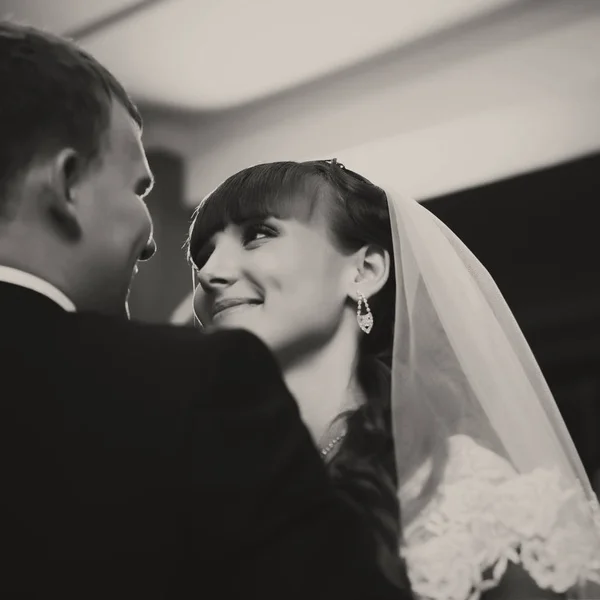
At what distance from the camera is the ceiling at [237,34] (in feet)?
7.30

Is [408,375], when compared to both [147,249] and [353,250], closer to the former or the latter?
[353,250]

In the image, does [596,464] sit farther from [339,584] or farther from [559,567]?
[339,584]

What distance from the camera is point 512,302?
235cm

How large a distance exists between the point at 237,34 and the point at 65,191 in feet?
5.64

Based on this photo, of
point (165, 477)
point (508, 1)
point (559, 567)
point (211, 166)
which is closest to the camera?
point (165, 477)

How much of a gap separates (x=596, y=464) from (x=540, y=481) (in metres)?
0.93

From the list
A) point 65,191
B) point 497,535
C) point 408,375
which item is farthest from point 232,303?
point 65,191

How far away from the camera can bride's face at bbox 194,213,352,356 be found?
1.32 metres

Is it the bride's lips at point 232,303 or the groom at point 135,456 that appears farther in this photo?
the bride's lips at point 232,303

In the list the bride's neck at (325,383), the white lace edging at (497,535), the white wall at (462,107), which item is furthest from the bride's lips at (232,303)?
the white wall at (462,107)

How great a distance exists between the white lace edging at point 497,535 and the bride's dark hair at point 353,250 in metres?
0.04

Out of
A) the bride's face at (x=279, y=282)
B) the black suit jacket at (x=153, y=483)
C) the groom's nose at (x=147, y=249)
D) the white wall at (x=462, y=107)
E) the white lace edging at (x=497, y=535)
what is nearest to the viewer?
the black suit jacket at (x=153, y=483)

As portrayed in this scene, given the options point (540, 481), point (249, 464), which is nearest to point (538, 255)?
point (540, 481)

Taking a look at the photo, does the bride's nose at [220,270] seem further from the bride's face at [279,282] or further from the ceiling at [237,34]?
the ceiling at [237,34]
